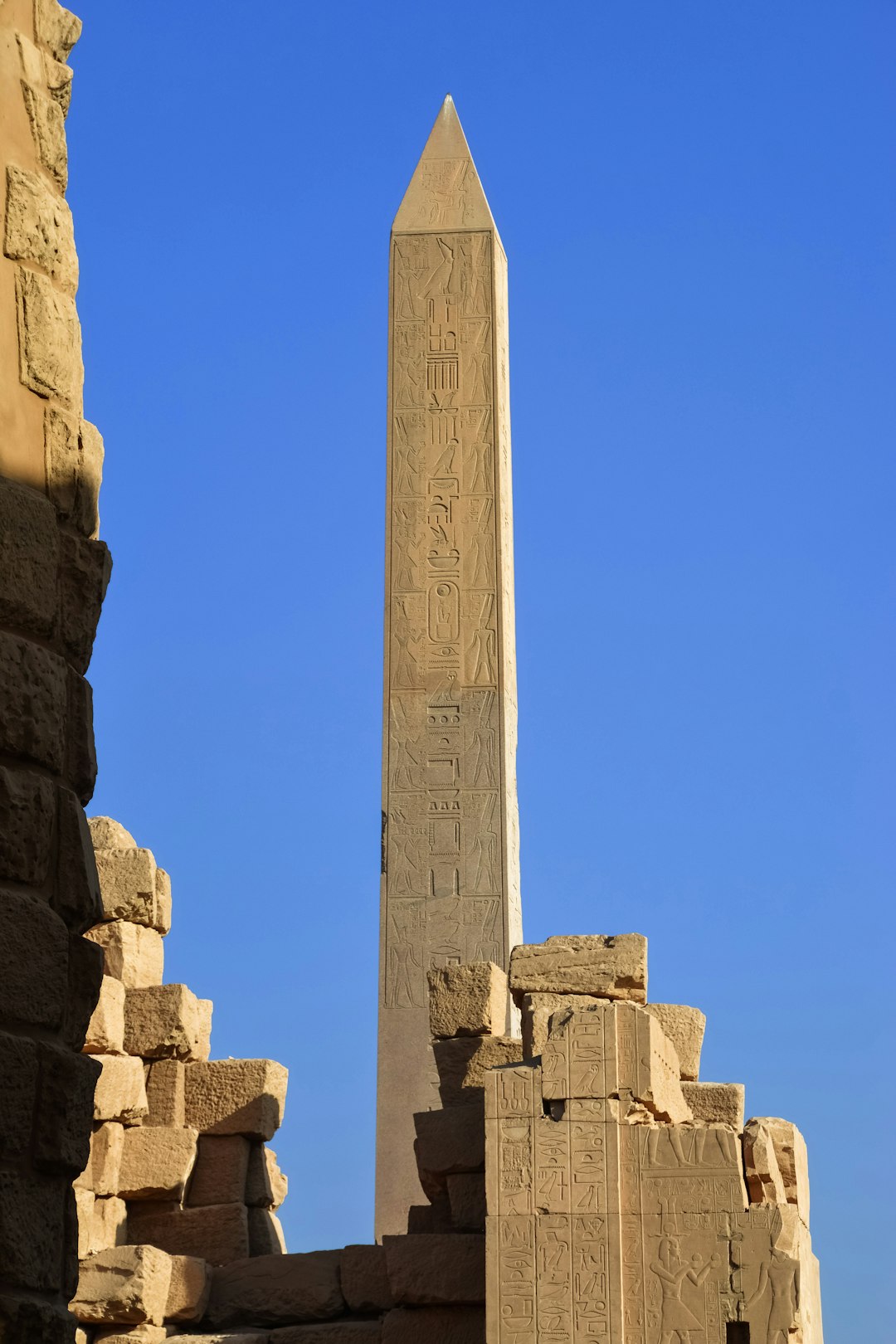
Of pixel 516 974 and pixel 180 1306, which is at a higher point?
pixel 516 974

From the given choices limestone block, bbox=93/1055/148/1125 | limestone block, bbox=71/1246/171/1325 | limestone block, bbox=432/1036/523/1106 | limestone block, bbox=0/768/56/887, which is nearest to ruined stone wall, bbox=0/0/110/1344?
limestone block, bbox=0/768/56/887

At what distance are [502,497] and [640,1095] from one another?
499cm

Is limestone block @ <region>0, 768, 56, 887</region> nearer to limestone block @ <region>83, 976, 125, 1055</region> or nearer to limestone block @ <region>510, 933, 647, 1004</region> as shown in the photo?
limestone block @ <region>510, 933, 647, 1004</region>

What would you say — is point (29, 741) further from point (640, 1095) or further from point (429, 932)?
point (429, 932)

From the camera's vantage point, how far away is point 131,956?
11.6 meters

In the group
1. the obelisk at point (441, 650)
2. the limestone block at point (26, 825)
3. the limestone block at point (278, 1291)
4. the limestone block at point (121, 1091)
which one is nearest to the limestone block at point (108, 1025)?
the limestone block at point (121, 1091)

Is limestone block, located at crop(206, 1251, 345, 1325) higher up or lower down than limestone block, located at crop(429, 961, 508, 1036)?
lower down

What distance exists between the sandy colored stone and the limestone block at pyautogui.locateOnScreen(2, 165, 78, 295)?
6.54 meters

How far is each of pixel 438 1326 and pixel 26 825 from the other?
20.4ft

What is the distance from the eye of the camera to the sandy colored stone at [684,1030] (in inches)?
406

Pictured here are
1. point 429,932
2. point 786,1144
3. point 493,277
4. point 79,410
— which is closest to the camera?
point 79,410

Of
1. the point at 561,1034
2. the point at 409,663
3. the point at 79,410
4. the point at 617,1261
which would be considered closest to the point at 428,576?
the point at 409,663

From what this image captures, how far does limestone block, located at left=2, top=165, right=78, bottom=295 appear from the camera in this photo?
4312 millimetres

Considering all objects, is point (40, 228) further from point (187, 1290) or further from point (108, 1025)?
point (108, 1025)
